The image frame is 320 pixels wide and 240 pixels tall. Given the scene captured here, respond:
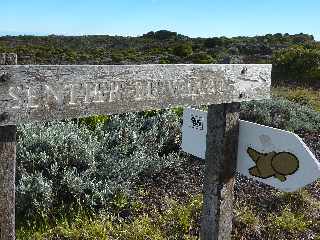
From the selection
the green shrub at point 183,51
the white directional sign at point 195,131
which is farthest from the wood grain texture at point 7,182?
the green shrub at point 183,51

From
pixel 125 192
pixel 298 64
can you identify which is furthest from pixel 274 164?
pixel 298 64

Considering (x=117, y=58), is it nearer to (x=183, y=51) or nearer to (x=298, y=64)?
(x=183, y=51)

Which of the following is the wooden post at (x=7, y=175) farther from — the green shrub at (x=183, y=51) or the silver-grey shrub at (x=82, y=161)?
the green shrub at (x=183, y=51)

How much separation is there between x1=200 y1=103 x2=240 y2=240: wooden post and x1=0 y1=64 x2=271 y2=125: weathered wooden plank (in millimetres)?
141

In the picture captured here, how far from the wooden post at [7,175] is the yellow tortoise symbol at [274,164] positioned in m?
1.53

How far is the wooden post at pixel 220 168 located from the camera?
314cm

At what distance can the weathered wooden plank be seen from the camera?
2.10 m

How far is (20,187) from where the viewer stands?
4.27m

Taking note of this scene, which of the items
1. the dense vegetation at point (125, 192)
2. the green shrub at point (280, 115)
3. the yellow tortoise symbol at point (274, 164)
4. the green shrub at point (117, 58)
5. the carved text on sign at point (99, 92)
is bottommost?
the dense vegetation at point (125, 192)

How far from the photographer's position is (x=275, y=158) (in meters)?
3.04

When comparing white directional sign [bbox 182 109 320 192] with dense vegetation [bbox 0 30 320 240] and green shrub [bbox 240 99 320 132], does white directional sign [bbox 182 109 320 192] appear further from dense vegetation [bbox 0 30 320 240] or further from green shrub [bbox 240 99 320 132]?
green shrub [bbox 240 99 320 132]

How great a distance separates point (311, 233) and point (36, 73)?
10.5ft

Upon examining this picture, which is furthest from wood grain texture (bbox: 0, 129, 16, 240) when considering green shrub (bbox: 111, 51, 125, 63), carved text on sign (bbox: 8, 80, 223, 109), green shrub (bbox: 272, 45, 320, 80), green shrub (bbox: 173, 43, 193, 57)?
green shrub (bbox: 173, 43, 193, 57)

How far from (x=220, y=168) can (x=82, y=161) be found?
215 cm
